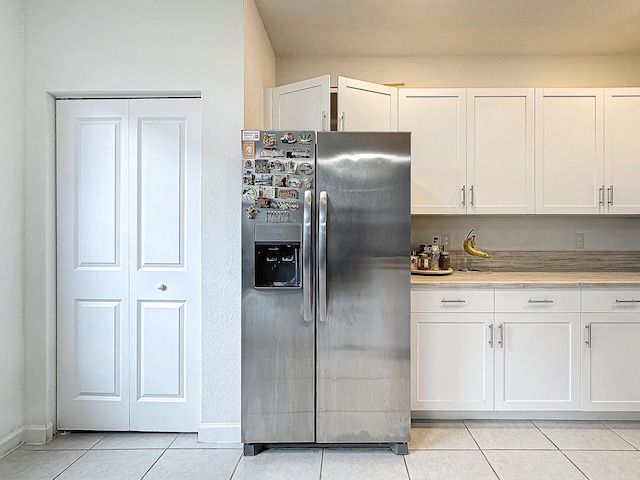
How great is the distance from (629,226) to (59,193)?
13.4 ft

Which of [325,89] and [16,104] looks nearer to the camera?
[16,104]

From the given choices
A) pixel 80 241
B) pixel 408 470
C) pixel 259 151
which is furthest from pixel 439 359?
pixel 80 241

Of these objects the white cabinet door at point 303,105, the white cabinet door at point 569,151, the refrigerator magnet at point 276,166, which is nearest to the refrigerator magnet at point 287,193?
the refrigerator magnet at point 276,166

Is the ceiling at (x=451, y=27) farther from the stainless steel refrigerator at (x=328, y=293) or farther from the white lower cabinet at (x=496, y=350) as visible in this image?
the white lower cabinet at (x=496, y=350)

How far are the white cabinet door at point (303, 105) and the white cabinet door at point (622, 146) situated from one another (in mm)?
2004

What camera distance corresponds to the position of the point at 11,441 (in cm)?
249

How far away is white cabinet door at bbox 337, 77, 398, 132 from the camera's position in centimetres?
293

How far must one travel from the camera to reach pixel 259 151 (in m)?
2.39

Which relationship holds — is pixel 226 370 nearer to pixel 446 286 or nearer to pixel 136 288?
pixel 136 288

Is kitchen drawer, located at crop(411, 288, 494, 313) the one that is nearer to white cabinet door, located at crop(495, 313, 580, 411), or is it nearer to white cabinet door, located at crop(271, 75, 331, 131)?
white cabinet door, located at crop(495, 313, 580, 411)

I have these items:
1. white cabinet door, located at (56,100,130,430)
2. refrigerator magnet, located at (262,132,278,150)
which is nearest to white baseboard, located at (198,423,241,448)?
white cabinet door, located at (56,100,130,430)

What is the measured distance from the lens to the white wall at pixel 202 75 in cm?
257

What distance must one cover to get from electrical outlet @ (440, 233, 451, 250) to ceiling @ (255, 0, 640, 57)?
1.42 meters

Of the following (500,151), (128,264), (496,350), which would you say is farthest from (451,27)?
(128,264)
